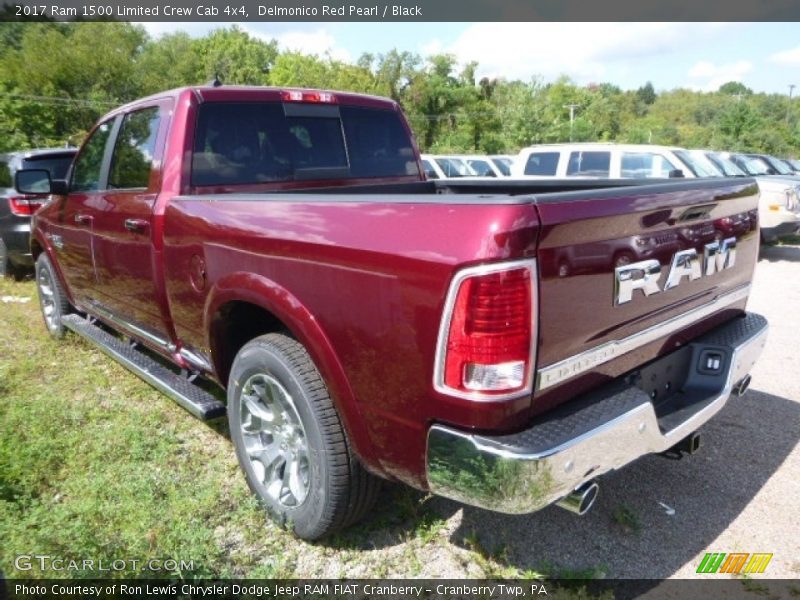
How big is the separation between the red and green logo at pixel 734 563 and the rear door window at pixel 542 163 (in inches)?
392

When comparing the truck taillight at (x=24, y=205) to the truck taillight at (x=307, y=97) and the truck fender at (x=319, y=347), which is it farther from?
the truck fender at (x=319, y=347)

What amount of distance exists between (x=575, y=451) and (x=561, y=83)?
89475 mm

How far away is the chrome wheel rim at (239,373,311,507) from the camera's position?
2.58m

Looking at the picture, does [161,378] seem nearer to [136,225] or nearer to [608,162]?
[136,225]

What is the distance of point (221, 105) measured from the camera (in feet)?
10.7

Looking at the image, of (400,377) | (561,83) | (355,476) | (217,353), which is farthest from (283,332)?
(561,83)

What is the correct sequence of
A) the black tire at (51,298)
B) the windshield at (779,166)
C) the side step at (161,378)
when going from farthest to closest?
the windshield at (779,166), the black tire at (51,298), the side step at (161,378)

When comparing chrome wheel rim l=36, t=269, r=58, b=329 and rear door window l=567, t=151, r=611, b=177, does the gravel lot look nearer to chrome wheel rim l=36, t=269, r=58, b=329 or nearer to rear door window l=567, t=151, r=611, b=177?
chrome wheel rim l=36, t=269, r=58, b=329

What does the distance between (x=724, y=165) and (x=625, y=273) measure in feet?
38.2

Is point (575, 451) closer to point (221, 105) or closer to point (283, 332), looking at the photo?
point (283, 332)

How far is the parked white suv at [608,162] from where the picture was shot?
10.2m

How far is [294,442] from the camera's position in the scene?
2.62m

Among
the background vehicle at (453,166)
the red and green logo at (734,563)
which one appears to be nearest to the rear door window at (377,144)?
the red and green logo at (734,563)

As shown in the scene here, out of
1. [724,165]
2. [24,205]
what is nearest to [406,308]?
[24,205]
